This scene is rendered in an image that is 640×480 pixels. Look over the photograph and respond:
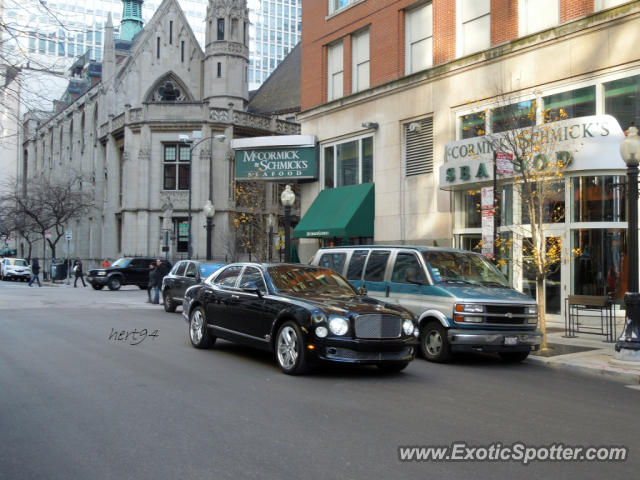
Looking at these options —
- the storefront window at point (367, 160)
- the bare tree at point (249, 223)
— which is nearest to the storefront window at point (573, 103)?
the storefront window at point (367, 160)

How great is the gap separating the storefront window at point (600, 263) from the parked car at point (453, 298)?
16.9ft

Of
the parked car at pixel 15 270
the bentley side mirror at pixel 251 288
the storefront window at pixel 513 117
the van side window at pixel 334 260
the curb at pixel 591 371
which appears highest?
the storefront window at pixel 513 117

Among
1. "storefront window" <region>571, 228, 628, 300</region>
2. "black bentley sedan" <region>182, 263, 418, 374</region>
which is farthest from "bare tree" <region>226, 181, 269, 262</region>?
"black bentley sedan" <region>182, 263, 418, 374</region>

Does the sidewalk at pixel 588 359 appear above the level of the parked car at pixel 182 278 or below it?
below

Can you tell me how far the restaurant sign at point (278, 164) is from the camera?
25922 millimetres

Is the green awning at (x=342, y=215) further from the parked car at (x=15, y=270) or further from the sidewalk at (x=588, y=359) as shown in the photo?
the parked car at (x=15, y=270)

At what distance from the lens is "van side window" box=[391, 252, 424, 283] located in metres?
11.8

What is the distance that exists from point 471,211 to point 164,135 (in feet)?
97.5

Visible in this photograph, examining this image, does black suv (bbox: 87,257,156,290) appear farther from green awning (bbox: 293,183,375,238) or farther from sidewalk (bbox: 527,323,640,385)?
sidewalk (bbox: 527,323,640,385)

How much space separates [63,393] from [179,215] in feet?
120

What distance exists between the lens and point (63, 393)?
7.55 metres

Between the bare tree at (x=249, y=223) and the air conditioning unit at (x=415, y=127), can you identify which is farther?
the bare tree at (x=249, y=223)

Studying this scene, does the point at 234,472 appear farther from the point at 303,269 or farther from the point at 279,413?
the point at 303,269

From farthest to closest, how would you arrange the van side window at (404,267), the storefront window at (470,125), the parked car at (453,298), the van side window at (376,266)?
the storefront window at (470,125) → the van side window at (376,266) → the van side window at (404,267) → the parked car at (453,298)
